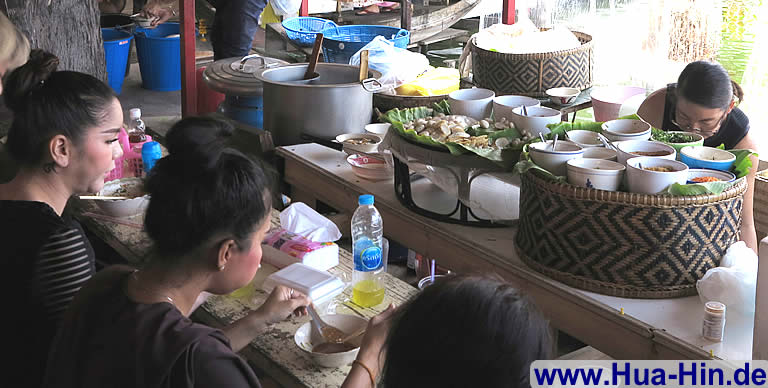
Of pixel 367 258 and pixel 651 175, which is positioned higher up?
pixel 651 175

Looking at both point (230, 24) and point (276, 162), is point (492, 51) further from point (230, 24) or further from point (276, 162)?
point (230, 24)

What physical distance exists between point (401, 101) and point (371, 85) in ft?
1.35

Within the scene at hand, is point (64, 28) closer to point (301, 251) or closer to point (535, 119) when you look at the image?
point (301, 251)

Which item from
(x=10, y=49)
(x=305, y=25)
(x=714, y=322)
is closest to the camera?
(x=714, y=322)

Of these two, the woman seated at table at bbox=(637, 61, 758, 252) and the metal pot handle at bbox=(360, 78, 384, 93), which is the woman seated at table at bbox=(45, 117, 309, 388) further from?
the woman seated at table at bbox=(637, 61, 758, 252)

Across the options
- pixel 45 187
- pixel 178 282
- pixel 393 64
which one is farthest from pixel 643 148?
pixel 393 64

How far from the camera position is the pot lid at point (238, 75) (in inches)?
155

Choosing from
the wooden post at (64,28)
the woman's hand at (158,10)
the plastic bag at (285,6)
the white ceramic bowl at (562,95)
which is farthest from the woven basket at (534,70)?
the woman's hand at (158,10)

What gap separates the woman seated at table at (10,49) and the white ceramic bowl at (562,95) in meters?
2.19

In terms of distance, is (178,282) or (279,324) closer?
(178,282)

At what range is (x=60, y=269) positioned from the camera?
1760 millimetres

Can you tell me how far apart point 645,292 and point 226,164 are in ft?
3.55

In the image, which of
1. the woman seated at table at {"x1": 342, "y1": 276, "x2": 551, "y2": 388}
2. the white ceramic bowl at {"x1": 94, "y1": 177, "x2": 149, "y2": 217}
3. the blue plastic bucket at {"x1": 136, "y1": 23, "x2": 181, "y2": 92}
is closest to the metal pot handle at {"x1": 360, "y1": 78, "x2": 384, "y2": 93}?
the white ceramic bowl at {"x1": 94, "y1": 177, "x2": 149, "y2": 217}

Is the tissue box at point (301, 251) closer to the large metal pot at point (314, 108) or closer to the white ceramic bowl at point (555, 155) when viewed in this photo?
the white ceramic bowl at point (555, 155)
